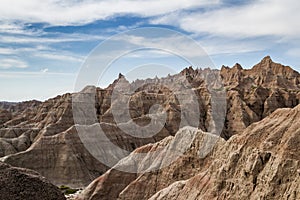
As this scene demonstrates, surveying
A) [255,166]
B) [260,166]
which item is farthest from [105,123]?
[260,166]

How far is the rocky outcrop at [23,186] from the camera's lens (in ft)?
73.6

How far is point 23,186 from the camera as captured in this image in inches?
907

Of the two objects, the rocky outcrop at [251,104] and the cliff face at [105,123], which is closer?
the cliff face at [105,123]

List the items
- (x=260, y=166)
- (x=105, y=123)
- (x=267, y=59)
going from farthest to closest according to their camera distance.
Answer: (x=267, y=59) < (x=105, y=123) < (x=260, y=166)

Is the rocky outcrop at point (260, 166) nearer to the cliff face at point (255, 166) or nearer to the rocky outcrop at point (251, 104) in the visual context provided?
the cliff face at point (255, 166)

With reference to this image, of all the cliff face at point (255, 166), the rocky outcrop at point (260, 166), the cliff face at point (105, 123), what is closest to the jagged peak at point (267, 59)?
the cliff face at point (105, 123)

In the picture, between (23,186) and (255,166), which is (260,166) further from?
(23,186)

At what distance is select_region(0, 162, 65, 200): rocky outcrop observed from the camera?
73.6ft

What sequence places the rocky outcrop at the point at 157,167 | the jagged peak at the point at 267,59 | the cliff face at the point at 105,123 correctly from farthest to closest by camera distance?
the jagged peak at the point at 267,59, the cliff face at the point at 105,123, the rocky outcrop at the point at 157,167

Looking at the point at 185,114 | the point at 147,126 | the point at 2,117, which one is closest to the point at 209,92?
the point at 185,114

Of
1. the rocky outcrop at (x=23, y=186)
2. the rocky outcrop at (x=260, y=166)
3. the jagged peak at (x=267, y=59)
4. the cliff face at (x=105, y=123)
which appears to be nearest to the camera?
the rocky outcrop at (x=260, y=166)

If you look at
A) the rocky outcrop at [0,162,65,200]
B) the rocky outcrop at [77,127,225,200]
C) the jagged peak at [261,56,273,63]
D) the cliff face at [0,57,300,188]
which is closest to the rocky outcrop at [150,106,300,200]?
the rocky outcrop at [77,127,225,200]

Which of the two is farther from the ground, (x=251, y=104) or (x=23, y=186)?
(x=251, y=104)

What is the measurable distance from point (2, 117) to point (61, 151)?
54969mm
